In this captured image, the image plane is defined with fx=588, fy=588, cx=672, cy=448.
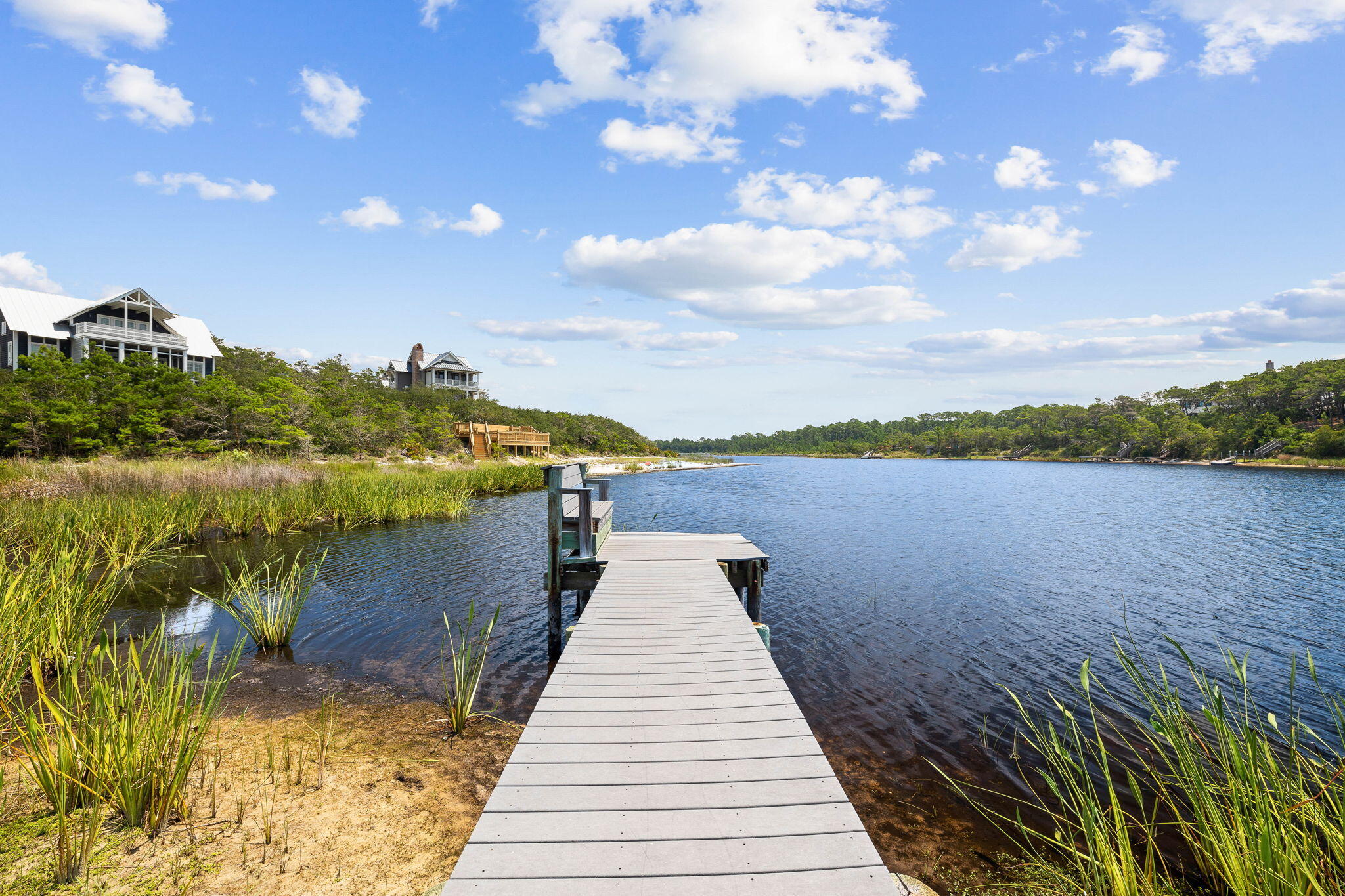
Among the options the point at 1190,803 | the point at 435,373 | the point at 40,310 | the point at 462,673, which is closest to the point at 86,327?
the point at 40,310

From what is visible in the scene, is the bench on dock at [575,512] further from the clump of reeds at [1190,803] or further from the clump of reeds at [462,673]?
the clump of reeds at [1190,803]

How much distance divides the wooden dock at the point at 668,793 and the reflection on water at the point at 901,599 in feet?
6.10

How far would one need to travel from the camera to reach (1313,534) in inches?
683

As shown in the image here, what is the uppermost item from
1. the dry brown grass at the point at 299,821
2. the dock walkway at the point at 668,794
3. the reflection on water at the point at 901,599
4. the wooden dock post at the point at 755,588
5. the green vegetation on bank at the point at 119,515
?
the green vegetation on bank at the point at 119,515

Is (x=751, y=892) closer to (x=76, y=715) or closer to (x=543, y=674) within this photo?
(x=76, y=715)

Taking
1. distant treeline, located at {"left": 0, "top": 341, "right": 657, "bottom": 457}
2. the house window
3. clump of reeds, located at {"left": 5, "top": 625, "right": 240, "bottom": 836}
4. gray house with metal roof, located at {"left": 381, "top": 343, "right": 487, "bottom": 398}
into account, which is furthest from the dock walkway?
gray house with metal roof, located at {"left": 381, "top": 343, "right": 487, "bottom": 398}

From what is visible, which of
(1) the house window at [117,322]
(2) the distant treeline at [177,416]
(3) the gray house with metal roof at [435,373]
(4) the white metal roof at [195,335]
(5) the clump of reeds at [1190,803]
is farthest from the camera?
(3) the gray house with metal roof at [435,373]

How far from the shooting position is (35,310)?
32625 millimetres

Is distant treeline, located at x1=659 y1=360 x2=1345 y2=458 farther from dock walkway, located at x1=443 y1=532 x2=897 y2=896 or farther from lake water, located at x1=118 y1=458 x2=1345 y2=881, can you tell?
dock walkway, located at x1=443 y1=532 x2=897 y2=896

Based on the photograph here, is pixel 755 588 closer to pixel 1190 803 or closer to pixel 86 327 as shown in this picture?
pixel 1190 803

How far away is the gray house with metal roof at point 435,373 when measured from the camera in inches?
2373

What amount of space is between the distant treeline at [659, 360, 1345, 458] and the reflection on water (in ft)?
200

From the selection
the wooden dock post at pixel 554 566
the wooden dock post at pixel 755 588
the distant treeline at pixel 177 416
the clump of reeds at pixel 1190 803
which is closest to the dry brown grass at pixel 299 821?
the wooden dock post at pixel 554 566

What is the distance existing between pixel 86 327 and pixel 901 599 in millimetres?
42878
